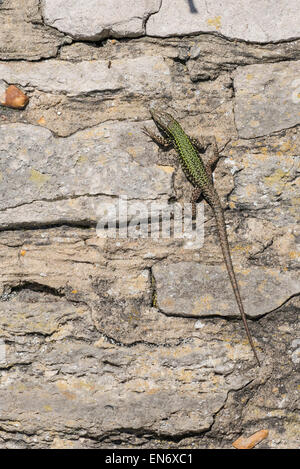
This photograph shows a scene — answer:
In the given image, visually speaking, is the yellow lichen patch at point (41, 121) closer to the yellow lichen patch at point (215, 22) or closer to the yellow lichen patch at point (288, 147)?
the yellow lichen patch at point (215, 22)

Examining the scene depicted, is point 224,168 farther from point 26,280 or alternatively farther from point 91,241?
point 26,280

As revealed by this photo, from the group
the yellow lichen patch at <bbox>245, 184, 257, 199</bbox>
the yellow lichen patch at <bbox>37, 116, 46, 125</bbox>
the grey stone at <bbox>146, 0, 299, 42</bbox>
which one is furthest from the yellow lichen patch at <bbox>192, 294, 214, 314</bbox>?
the grey stone at <bbox>146, 0, 299, 42</bbox>

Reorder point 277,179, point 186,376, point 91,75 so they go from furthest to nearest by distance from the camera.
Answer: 1. point 91,75
2. point 277,179
3. point 186,376

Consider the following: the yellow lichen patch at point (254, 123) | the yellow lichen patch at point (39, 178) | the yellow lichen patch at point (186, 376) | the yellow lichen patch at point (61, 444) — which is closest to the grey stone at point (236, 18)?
the yellow lichen patch at point (254, 123)

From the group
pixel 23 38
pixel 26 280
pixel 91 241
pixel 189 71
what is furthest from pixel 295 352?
→ pixel 23 38

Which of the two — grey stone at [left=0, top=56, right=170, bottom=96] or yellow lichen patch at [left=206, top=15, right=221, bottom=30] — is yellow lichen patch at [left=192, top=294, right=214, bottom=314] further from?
yellow lichen patch at [left=206, top=15, right=221, bottom=30]

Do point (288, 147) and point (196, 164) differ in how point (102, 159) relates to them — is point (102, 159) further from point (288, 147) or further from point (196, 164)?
point (288, 147)

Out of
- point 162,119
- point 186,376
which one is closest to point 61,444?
point 186,376
